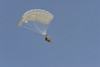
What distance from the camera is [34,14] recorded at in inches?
3344

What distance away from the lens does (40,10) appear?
84.9 meters

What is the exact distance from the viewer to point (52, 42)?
8469 centimetres

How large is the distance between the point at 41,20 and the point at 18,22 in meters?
3.74

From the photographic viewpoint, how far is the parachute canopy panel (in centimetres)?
8469

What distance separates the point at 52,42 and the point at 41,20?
13.9 ft

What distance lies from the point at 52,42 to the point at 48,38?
1561 mm

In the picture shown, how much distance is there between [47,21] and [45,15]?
1.56 m

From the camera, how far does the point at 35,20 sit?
284 feet

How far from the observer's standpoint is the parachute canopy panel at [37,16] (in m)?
84.7

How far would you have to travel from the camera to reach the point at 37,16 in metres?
85.6

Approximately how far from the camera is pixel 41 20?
86688 millimetres

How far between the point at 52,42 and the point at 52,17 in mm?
4218

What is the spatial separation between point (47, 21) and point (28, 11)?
13.3 feet

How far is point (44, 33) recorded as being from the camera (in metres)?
85.5
